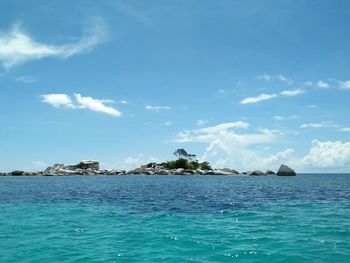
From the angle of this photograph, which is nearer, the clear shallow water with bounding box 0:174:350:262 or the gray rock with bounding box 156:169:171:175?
the clear shallow water with bounding box 0:174:350:262

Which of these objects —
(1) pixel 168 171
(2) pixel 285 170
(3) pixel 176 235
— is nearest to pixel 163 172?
(1) pixel 168 171

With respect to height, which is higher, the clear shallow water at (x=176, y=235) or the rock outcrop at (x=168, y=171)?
the rock outcrop at (x=168, y=171)

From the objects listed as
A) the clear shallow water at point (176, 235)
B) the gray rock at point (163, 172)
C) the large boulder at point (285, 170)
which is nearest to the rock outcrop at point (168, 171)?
the gray rock at point (163, 172)

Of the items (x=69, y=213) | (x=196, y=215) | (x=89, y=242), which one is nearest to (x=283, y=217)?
(x=196, y=215)

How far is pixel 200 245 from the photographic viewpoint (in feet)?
64.5

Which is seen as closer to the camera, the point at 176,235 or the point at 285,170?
the point at 176,235

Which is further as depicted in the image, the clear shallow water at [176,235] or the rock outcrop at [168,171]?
the rock outcrop at [168,171]

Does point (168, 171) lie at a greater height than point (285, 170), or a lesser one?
lesser

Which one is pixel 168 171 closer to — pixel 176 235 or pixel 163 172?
pixel 163 172

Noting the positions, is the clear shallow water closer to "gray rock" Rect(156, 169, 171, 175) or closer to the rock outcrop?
"gray rock" Rect(156, 169, 171, 175)

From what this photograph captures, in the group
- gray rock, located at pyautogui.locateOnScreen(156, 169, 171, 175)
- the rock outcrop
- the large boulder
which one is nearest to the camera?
the large boulder

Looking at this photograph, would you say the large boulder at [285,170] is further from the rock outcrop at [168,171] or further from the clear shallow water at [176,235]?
the clear shallow water at [176,235]

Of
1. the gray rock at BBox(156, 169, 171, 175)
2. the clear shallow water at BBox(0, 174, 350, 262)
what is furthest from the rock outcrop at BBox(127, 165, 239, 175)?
the clear shallow water at BBox(0, 174, 350, 262)

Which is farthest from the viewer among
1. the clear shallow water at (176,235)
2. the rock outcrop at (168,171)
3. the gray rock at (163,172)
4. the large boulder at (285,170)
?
the rock outcrop at (168,171)
